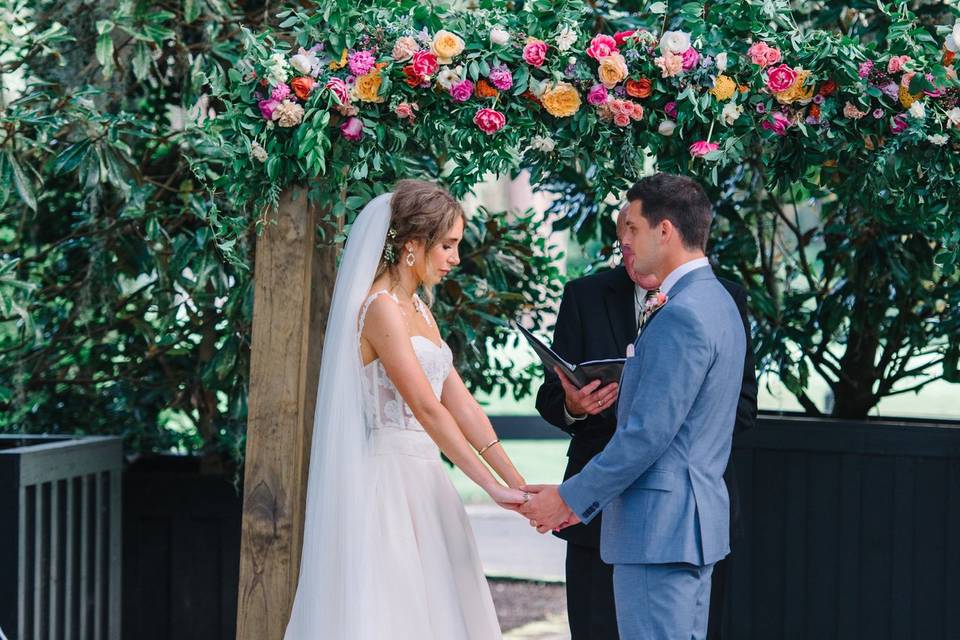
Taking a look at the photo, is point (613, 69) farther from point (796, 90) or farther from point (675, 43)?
point (796, 90)

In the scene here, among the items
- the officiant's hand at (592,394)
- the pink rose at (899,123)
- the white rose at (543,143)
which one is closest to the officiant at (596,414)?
the officiant's hand at (592,394)

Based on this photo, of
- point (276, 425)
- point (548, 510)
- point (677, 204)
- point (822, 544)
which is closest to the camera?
point (677, 204)

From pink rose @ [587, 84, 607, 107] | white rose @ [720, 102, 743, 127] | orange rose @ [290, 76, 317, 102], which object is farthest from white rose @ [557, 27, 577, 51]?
orange rose @ [290, 76, 317, 102]

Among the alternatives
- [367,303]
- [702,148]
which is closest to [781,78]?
[702,148]

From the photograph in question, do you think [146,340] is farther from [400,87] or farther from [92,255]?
[400,87]

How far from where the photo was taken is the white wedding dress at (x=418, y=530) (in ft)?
10.6

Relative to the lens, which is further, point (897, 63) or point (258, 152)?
point (258, 152)

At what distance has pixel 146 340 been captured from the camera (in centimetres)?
507

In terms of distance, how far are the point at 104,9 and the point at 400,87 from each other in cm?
194

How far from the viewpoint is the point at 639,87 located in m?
3.28

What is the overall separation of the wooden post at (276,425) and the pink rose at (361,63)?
411mm

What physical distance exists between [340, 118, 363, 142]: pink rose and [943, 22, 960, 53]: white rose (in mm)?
1653

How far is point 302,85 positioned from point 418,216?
19.5 inches

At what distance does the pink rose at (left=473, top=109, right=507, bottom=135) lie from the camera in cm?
326
